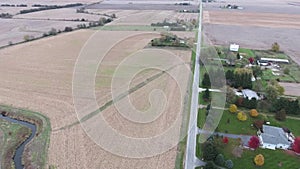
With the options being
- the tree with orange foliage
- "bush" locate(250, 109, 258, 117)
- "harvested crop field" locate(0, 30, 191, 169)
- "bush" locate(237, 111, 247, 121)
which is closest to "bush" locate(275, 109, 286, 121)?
"bush" locate(250, 109, 258, 117)

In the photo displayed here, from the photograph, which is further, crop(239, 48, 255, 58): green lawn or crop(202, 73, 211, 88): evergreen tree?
crop(239, 48, 255, 58): green lawn

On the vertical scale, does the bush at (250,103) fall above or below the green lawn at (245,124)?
above

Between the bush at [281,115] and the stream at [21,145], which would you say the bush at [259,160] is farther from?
the stream at [21,145]

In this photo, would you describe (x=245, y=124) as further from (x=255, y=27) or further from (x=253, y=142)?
(x=255, y=27)

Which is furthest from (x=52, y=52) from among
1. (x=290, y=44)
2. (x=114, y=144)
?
(x=290, y=44)

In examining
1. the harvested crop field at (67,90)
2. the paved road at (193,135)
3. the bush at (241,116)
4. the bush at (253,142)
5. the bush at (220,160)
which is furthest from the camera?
the bush at (241,116)

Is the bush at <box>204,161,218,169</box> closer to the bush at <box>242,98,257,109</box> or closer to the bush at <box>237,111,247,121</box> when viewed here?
the bush at <box>237,111,247,121</box>

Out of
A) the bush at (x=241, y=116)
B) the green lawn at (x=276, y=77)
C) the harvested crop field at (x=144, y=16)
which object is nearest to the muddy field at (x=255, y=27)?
the harvested crop field at (x=144, y=16)
